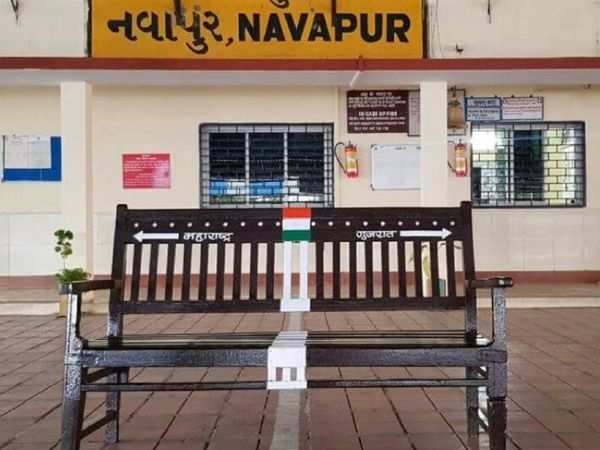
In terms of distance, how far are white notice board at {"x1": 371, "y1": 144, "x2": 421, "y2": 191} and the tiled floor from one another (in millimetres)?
4454

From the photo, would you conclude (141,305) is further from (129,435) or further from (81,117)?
(81,117)

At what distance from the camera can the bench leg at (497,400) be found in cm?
310

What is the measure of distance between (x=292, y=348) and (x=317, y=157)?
7.93 m

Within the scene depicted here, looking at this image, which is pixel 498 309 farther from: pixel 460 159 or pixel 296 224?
pixel 460 159

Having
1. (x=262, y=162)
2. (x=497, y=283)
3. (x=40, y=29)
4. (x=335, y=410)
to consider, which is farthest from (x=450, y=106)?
(x=497, y=283)

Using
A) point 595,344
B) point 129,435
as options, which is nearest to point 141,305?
point 129,435

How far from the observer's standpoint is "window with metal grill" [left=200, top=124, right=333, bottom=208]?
10.8 meters

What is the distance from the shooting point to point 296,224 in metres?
3.91

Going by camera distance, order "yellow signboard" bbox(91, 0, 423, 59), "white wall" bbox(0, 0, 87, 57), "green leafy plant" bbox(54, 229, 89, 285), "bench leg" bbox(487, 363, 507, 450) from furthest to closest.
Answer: "white wall" bbox(0, 0, 87, 57) → "yellow signboard" bbox(91, 0, 423, 59) → "green leafy plant" bbox(54, 229, 89, 285) → "bench leg" bbox(487, 363, 507, 450)

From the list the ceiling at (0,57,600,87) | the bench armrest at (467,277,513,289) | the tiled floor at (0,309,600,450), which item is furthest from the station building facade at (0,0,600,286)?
the bench armrest at (467,277,513,289)

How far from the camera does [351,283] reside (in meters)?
3.97

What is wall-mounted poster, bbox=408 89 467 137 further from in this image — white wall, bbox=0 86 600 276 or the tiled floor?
the tiled floor

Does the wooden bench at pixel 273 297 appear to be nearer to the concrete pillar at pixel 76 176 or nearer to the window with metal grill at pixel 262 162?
the concrete pillar at pixel 76 176

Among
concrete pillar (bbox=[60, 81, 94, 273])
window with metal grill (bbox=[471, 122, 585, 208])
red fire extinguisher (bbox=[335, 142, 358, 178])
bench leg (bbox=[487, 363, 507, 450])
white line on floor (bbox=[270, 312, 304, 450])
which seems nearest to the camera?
bench leg (bbox=[487, 363, 507, 450])
